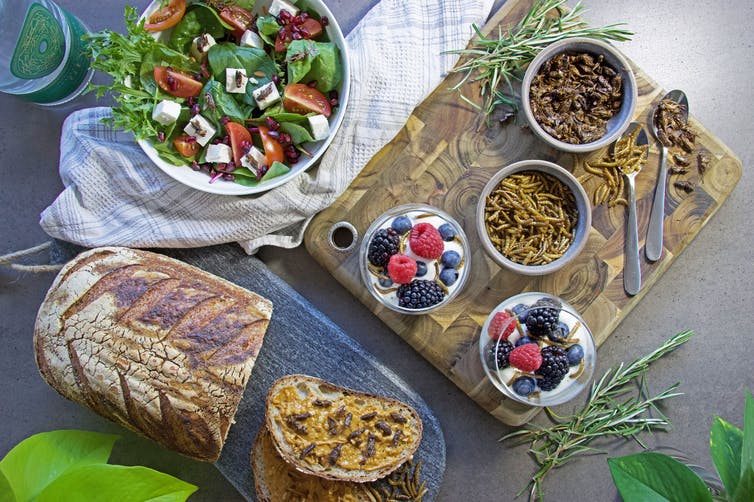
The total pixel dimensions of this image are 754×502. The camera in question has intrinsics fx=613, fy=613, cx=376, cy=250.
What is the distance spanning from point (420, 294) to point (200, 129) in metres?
1.14

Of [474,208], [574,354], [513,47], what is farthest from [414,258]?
[513,47]

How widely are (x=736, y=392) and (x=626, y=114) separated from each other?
1.43m

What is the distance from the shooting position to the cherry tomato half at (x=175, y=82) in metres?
2.54

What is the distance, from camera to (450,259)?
2543 mm

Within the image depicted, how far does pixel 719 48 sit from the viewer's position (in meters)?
2.87

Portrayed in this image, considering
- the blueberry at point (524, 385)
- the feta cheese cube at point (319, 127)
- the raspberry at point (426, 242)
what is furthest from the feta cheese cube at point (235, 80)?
the blueberry at point (524, 385)

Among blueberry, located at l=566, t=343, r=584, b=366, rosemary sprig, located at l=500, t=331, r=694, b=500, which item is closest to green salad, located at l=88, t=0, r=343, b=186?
blueberry, located at l=566, t=343, r=584, b=366

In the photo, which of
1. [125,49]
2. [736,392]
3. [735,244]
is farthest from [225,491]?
[735,244]

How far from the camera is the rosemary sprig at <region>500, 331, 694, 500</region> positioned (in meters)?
2.78

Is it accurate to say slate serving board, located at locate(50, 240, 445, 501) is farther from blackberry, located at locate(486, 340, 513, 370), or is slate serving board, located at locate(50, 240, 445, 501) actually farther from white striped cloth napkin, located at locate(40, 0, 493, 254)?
blackberry, located at locate(486, 340, 513, 370)

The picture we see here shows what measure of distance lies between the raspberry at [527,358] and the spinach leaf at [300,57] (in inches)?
55.4

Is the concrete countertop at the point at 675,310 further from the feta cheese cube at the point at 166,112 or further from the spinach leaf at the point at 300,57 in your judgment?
the feta cheese cube at the point at 166,112

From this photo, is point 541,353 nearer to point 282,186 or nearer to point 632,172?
point 632,172

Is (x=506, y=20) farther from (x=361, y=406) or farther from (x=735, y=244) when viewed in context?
(x=361, y=406)
